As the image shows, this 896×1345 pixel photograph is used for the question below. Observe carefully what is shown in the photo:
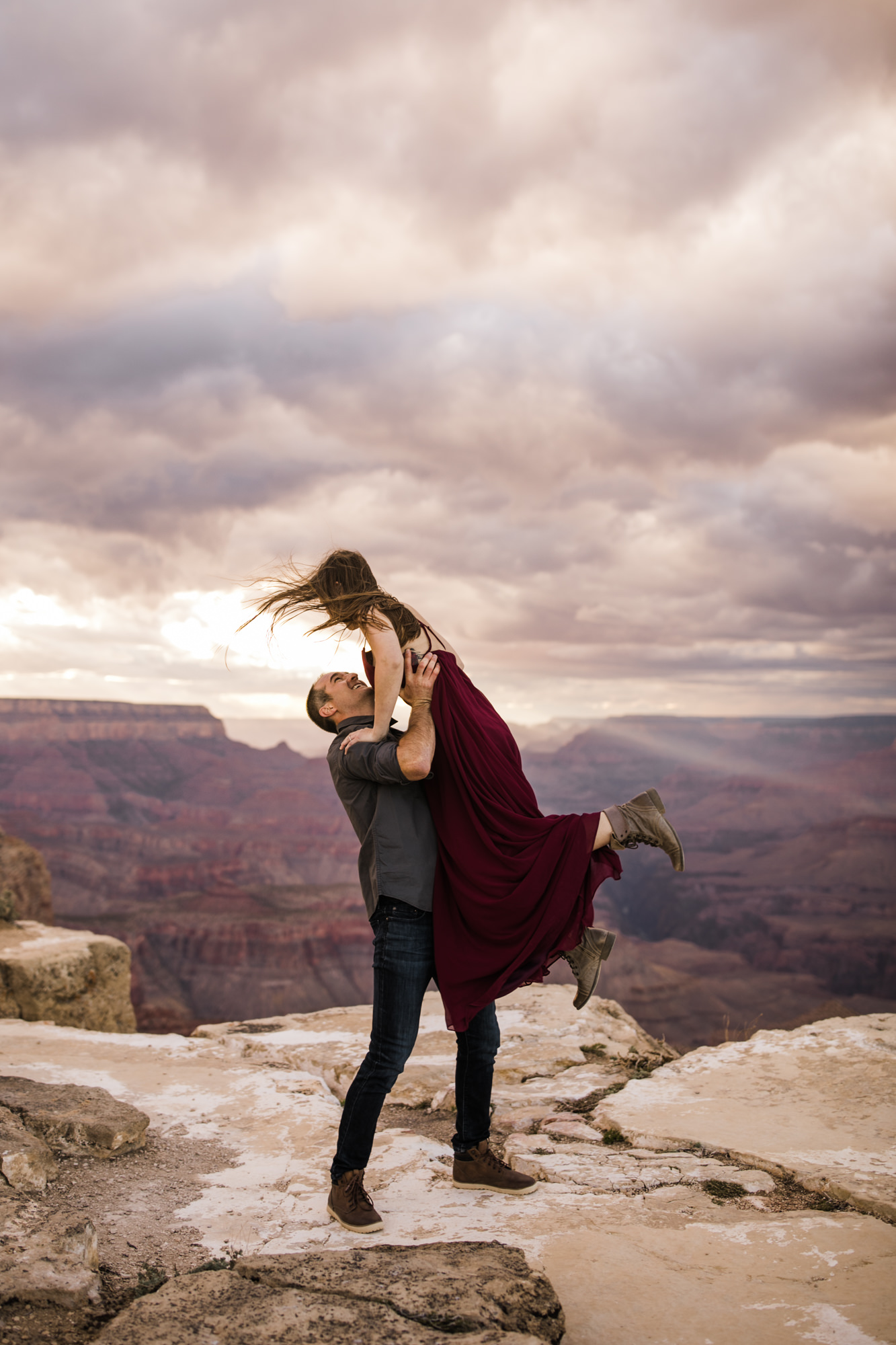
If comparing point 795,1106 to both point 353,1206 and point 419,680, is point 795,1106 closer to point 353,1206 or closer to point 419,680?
point 353,1206

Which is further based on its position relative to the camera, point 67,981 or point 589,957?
point 67,981

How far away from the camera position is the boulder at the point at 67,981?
7316 mm

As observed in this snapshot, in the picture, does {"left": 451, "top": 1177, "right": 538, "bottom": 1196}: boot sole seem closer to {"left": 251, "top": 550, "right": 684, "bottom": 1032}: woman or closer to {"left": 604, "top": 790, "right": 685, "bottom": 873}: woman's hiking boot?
{"left": 251, "top": 550, "right": 684, "bottom": 1032}: woman

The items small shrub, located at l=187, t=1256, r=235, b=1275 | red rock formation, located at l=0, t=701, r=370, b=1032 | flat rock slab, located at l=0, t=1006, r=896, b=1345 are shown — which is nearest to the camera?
flat rock slab, located at l=0, t=1006, r=896, b=1345

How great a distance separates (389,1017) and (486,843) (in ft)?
2.26

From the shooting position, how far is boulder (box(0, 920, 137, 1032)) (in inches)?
288

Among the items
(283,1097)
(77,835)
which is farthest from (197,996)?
(283,1097)

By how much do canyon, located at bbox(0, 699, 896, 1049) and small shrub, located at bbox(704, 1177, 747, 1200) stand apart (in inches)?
102

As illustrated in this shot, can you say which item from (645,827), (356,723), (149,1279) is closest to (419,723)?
(356,723)

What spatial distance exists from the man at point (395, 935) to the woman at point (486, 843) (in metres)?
0.08

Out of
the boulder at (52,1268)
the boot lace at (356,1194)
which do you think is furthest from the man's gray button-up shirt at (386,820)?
the boulder at (52,1268)

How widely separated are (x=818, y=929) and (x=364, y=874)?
296 ft

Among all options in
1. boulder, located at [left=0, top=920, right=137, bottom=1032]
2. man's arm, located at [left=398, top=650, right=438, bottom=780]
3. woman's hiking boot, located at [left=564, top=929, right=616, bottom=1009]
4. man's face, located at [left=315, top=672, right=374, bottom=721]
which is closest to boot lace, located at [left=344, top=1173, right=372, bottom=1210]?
woman's hiking boot, located at [left=564, top=929, right=616, bottom=1009]

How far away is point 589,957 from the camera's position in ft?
10.3
